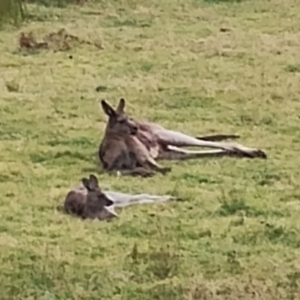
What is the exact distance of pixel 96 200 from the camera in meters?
6.98

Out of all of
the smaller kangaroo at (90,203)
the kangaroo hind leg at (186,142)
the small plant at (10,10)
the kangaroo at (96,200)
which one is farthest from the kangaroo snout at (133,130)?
the small plant at (10,10)

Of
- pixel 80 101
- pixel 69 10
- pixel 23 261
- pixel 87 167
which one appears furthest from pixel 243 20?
pixel 23 261

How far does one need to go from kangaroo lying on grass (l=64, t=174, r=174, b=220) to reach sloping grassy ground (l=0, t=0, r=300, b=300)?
11cm

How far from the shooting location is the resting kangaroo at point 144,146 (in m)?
8.34

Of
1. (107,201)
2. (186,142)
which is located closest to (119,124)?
(186,142)

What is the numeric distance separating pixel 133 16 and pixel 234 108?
6.05 metres

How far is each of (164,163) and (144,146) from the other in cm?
19

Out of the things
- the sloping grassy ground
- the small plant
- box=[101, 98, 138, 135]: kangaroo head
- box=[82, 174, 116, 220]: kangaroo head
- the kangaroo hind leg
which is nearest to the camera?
the small plant

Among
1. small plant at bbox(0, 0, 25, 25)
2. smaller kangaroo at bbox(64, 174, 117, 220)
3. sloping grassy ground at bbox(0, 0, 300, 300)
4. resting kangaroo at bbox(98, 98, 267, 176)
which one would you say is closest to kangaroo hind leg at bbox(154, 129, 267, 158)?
resting kangaroo at bbox(98, 98, 267, 176)

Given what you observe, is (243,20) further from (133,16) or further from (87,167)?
(87,167)

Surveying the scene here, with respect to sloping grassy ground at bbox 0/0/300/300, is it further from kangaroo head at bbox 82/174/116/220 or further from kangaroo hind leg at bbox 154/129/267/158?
kangaroo hind leg at bbox 154/129/267/158

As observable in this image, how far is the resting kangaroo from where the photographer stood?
8344 mm

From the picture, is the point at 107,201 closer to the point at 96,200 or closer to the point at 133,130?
the point at 96,200

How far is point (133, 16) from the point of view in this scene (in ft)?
53.8
